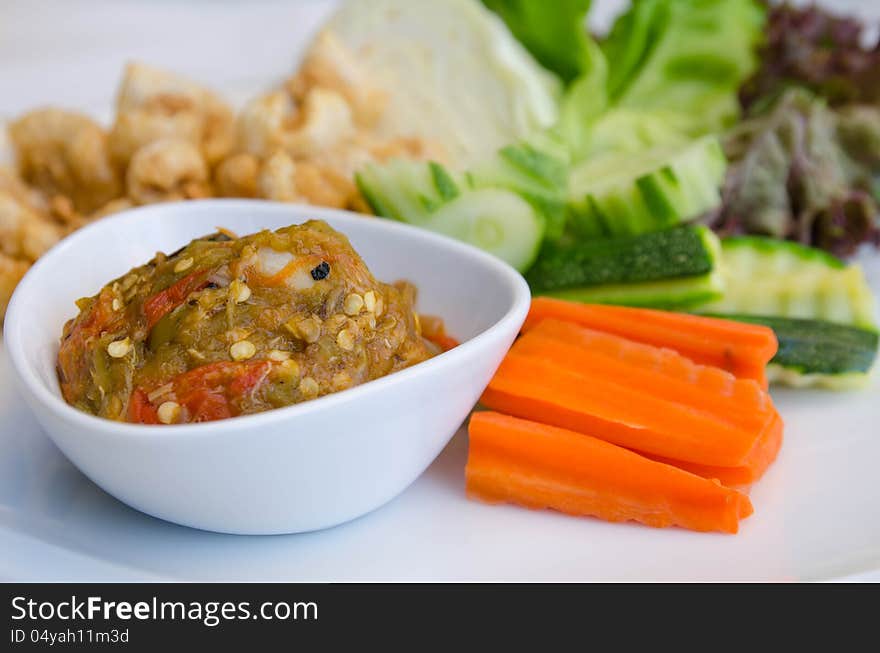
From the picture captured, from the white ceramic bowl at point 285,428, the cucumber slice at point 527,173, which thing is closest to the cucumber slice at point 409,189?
the cucumber slice at point 527,173

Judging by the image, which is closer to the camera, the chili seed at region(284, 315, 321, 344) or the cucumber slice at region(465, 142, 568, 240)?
the chili seed at region(284, 315, 321, 344)

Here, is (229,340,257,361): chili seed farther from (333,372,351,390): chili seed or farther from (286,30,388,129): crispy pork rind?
(286,30,388,129): crispy pork rind

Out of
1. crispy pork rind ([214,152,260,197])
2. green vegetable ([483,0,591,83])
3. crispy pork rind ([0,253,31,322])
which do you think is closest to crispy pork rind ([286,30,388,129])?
crispy pork rind ([214,152,260,197])

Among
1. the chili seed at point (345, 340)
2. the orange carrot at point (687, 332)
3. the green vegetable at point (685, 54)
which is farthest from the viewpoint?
the green vegetable at point (685, 54)

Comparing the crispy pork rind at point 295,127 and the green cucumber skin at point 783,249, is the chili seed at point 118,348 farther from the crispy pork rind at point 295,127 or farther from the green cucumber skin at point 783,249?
the green cucumber skin at point 783,249

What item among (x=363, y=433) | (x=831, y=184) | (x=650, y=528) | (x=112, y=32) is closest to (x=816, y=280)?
(x=831, y=184)
